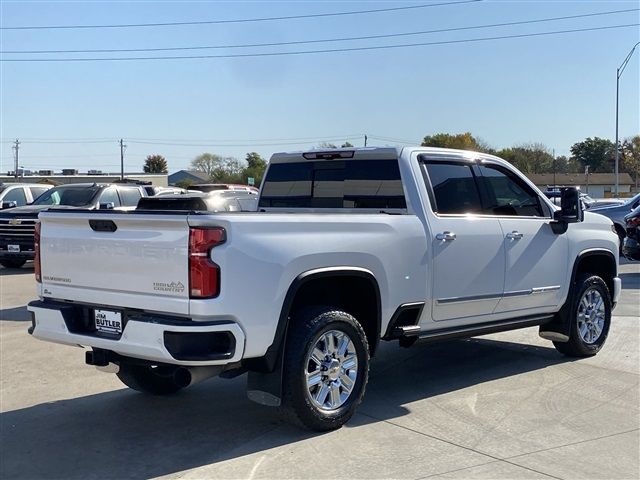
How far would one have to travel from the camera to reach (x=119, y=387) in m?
6.23

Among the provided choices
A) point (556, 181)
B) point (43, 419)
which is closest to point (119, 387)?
point (43, 419)

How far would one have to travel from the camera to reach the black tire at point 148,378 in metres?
5.65

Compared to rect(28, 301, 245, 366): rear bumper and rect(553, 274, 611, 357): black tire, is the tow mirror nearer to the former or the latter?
rect(553, 274, 611, 357): black tire

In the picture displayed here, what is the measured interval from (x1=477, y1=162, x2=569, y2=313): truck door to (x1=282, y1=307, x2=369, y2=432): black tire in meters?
1.79

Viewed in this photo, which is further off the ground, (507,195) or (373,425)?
(507,195)

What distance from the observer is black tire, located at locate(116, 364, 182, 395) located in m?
5.65

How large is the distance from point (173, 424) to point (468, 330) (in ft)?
8.63

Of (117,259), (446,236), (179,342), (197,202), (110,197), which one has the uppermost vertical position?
(110,197)

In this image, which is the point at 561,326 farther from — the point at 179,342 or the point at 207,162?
the point at 207,162

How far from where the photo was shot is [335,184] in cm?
629

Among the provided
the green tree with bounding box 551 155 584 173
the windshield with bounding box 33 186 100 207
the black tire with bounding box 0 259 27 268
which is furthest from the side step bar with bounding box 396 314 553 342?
the green tree with bounding box 551 155 584 173

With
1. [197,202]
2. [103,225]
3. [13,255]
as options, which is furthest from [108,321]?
[13,255]

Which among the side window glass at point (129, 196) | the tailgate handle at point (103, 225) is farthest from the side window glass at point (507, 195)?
the side window glass at point (129, 196)

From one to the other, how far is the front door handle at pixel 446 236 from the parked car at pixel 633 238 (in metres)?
9.81
